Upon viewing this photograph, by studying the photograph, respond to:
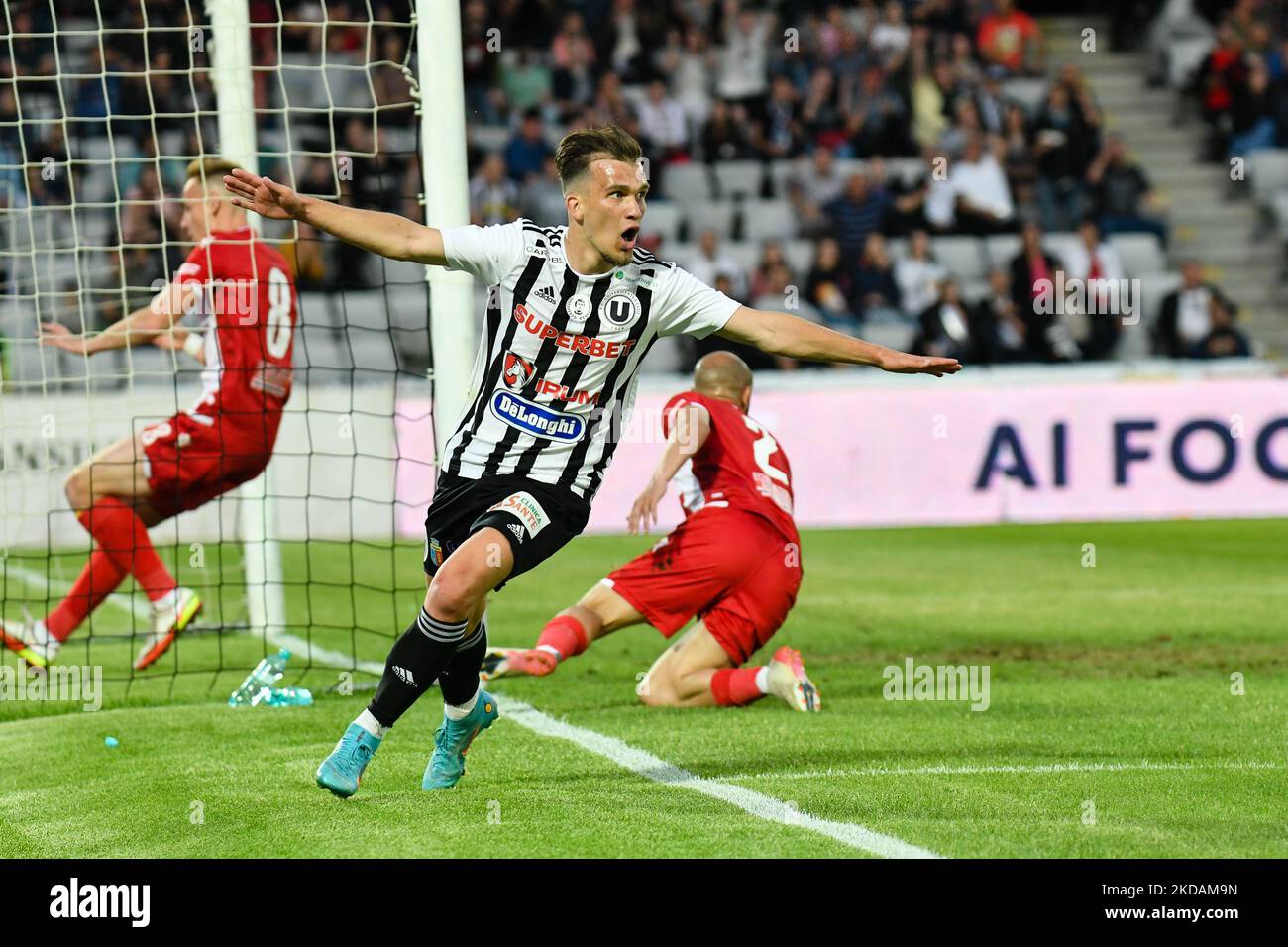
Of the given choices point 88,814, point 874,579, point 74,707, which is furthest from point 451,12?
point 874,579

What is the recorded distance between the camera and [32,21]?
66.2 ft

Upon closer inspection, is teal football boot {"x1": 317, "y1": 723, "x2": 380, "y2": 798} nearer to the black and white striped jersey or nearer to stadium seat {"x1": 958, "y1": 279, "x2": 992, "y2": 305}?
the black and white striped jersey

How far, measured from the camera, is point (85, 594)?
9297mm

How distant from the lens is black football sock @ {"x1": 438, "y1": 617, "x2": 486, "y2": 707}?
19.5ft

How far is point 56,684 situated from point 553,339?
4.08 metres

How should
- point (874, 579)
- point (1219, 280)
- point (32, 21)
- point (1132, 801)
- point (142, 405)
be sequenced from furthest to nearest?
point (1219, 280) < point (32, 21) < point (142, 405) < point (874, 579) < point (1132, 801)

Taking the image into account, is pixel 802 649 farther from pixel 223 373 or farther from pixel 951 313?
pixel 951 313

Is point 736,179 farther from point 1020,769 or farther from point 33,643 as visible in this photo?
point 1020,769

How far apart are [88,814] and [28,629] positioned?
411cm

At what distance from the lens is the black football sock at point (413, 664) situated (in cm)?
560

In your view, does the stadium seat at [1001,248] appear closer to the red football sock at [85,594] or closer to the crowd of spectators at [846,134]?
the crowd of spectators at [846,134]

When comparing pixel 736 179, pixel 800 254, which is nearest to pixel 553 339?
pixel 800 254

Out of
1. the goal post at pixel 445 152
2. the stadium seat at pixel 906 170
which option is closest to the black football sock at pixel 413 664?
the goal post at pixel 445 152
